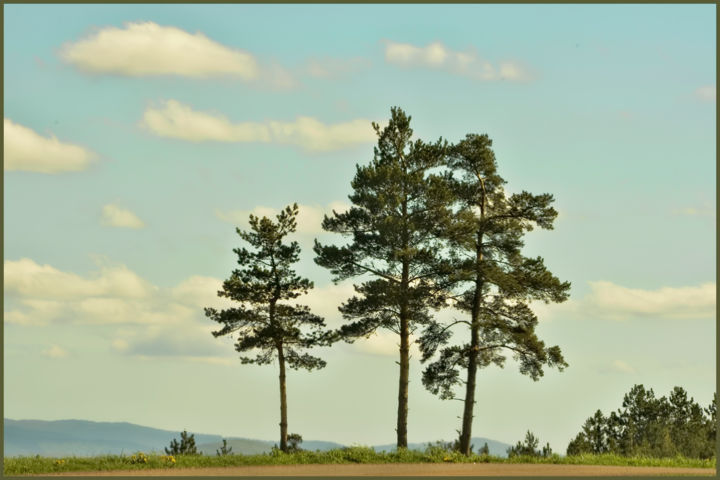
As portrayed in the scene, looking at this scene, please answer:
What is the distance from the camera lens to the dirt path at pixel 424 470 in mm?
32156

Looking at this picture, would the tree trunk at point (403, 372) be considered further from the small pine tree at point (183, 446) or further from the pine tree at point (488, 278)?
the small pine tree at point (183, 446)

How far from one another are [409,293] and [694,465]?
13536 mm

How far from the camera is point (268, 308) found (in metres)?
41.3

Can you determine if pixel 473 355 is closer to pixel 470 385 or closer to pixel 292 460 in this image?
pixel 470 385

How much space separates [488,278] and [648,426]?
32381 millimetres

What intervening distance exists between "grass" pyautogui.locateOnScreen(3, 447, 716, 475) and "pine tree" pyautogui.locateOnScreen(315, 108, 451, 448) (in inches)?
114

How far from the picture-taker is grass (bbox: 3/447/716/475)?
1253 inches

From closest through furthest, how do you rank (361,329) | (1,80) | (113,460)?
(113,460) < (1,80) < (361,329)

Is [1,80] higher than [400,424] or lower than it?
higher

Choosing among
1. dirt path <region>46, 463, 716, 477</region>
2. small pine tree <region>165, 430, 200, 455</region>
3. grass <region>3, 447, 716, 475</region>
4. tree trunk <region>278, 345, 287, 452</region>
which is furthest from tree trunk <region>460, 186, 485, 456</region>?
small pine tree <region>165, 430, 200, 455</region>

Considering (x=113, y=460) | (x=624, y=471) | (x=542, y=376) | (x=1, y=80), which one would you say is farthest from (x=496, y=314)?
(x=1, y=80)

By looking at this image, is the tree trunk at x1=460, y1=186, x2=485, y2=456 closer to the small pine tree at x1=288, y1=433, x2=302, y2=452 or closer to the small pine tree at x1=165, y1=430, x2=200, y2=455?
the small pine tree at x1=288, y1=433, x2=302, y2=452

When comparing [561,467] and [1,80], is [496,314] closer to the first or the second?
[561,467]

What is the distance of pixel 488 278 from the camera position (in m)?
39.6
